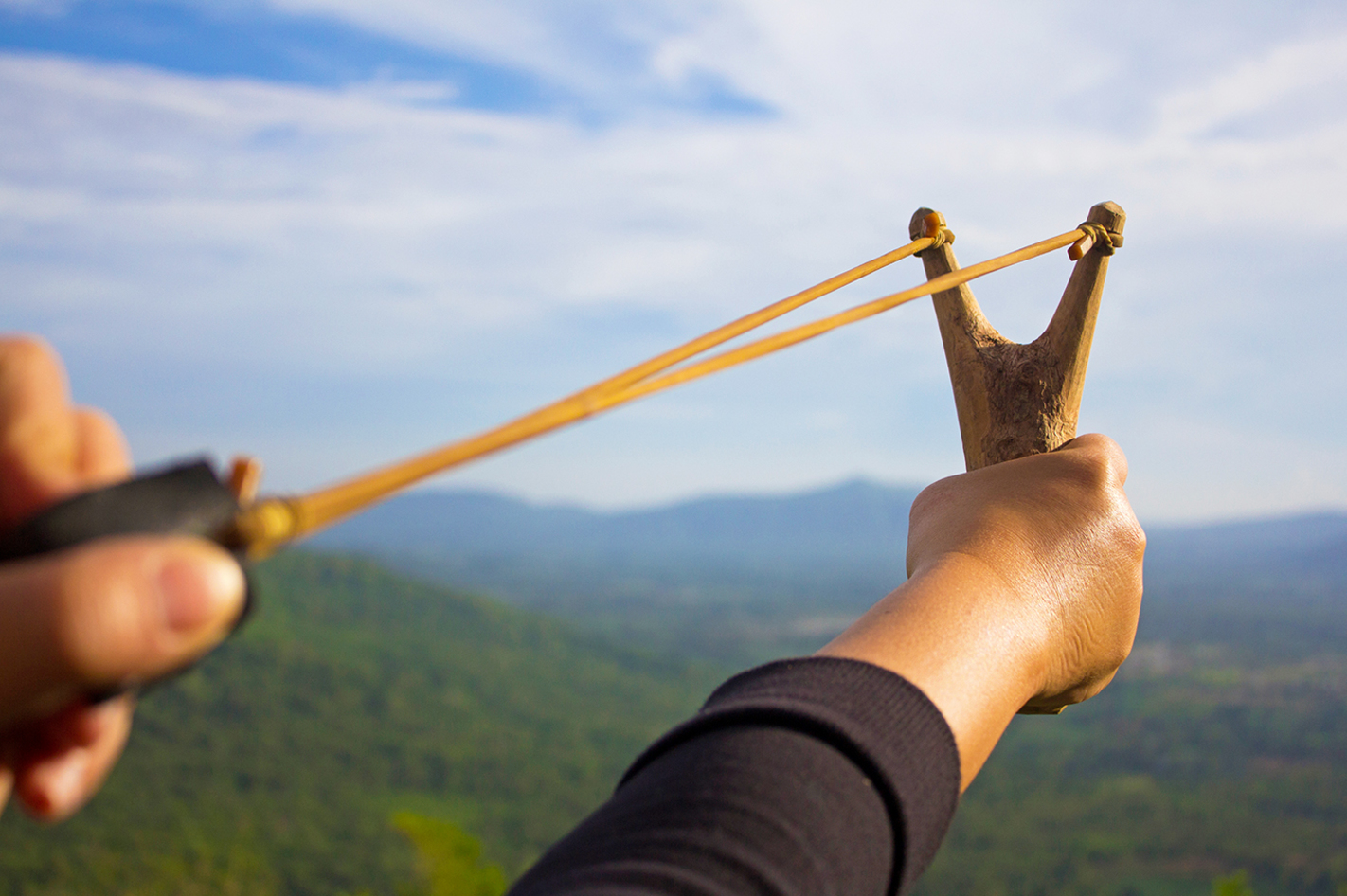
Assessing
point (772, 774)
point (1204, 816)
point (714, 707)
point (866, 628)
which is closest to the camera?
point (772, 774)

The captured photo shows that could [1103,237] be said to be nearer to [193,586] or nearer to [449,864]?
[193,586]

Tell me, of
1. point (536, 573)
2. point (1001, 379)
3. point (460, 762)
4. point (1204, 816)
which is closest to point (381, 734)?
point (460, 762)

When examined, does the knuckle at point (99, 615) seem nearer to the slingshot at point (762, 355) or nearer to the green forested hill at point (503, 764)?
the slingshot at point (762, 355)

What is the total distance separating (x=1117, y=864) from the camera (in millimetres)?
65375

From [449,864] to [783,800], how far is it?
35256 mm

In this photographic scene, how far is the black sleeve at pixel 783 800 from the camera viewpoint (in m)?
0.89

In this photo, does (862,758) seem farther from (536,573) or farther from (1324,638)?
(536,573)

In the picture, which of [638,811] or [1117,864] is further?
[1117,864]

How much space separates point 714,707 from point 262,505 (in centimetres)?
59

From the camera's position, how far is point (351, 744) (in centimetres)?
7688

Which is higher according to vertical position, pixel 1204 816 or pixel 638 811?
pixel 638 811

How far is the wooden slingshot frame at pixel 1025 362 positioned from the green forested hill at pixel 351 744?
196 ft

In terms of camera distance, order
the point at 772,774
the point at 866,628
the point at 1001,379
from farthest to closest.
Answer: the point at 1001,379 → the point at 866,628 → the point at 772,774

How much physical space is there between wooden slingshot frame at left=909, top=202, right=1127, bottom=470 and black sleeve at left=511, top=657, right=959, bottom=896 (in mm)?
1020
